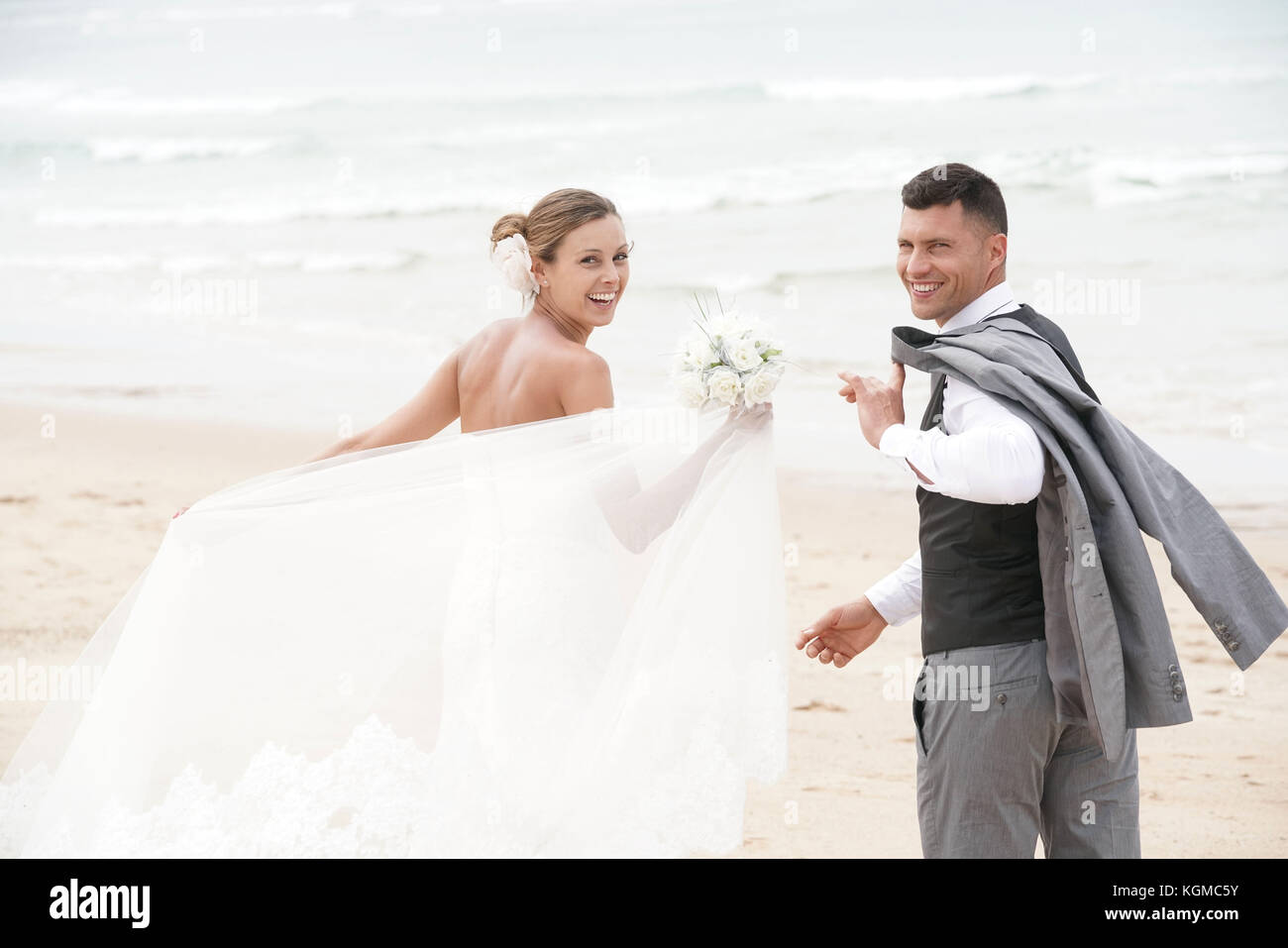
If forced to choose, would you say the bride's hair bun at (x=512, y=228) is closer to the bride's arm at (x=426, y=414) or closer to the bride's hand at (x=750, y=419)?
the bride's arm at (x=426, y=414)

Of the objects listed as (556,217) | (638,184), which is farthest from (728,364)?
(638,184)

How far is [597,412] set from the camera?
3771mm

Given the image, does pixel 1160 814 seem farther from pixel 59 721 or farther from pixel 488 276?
pixel 488 276

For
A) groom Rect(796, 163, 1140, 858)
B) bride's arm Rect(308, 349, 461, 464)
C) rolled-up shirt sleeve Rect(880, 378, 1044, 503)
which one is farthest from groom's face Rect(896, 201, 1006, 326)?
bride's arm Rect(308, 349, 461, 464)

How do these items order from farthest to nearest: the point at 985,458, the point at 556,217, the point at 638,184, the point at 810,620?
the point at 638,184
the point at 810,620
the point at 556,217
the point at 985,458

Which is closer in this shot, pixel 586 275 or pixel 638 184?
pixel 586 275

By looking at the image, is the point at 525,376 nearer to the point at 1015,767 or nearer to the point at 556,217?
the point at 556,217

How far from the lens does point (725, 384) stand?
3.69 meters

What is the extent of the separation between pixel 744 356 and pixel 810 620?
4563mm

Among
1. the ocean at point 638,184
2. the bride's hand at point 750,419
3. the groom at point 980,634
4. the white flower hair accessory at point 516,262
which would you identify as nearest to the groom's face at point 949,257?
the groom at point 980,634

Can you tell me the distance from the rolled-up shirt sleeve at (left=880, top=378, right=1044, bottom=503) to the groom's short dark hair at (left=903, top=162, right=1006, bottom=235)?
534 millimetres

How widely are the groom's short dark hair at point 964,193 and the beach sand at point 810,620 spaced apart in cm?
277

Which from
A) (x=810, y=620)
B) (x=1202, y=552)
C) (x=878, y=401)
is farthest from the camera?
(x=810, y=620)

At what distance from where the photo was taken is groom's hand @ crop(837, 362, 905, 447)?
10.7ft
